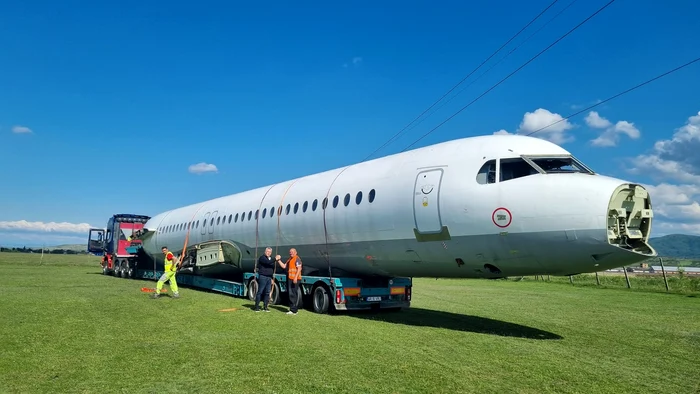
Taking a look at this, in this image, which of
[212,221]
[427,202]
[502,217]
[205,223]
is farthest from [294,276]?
[205,223]

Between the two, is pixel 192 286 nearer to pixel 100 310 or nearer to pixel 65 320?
pixel 100 310

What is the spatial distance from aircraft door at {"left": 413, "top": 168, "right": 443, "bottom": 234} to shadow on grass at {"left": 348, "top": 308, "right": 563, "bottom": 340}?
2626 mm

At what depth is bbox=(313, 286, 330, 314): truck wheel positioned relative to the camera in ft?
49.9

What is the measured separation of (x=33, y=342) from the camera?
9758 mm

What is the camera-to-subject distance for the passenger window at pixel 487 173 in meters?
11.5

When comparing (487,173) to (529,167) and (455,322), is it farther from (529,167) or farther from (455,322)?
(455,322)

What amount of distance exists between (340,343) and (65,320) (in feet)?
23.1

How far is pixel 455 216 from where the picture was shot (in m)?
11.7

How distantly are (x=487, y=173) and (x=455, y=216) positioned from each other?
1.20 m

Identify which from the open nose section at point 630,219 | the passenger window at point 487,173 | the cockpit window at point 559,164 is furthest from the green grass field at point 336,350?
the cockpit window at point 559,164

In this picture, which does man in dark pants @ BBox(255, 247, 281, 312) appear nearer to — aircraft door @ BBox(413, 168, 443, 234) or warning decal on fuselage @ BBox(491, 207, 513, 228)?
aircraft door @ BBox(413, 168, 443, 234)

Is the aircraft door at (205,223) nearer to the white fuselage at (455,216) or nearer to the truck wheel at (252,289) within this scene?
the truck wheel at (252,289)

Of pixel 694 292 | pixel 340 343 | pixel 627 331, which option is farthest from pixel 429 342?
pixel 694 292

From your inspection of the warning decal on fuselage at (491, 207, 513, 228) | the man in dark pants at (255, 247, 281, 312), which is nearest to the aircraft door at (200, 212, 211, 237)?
the man in dark pants at (255, 247, 281, 312)
